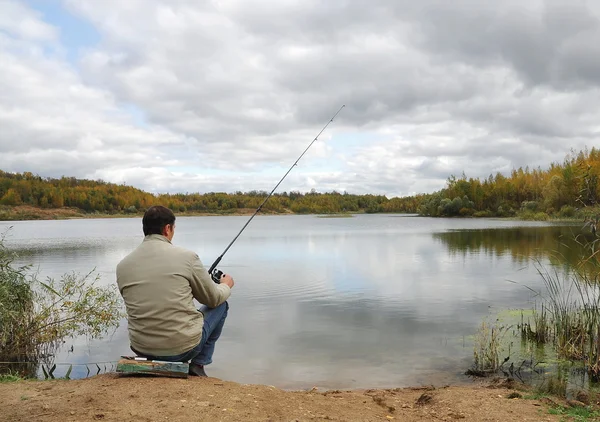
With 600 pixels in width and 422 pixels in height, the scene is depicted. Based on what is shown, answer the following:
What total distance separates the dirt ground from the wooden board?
69 millimetres

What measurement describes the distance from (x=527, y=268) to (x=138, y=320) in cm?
1647

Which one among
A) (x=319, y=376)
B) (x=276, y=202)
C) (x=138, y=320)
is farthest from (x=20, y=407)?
(x=276, y=202)

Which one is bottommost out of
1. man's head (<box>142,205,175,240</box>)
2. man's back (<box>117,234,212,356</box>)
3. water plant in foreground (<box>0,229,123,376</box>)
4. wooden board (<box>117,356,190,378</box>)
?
water plant in foreground (<box>0,229,123,376</box>)

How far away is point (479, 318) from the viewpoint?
33.4 feet

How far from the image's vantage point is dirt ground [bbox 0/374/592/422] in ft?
12.0

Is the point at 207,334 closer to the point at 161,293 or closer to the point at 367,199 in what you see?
the point at 161,293

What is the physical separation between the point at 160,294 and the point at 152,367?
68 cm

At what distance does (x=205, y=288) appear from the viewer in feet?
14.3

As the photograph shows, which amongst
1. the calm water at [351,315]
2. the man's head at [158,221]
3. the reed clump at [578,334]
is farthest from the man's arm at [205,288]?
the reed clump at [578,334]

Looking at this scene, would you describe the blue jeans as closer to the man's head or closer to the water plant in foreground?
the man's head

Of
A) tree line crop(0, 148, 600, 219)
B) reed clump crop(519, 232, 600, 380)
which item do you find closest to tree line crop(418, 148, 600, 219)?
tree line crop(0, 148, 600, 219)

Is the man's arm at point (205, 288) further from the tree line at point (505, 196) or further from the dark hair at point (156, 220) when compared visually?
the tree line at point (505, 196)

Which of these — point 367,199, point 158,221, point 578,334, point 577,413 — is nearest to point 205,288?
point 158,221

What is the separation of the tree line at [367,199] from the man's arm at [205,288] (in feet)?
158
